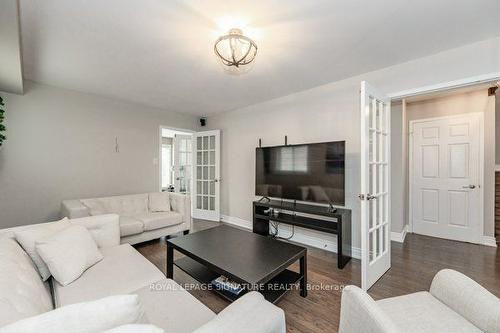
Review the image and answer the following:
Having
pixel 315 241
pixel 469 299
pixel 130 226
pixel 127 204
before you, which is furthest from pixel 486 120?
pixel 127 204

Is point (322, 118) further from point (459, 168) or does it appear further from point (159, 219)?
point (159, 219)

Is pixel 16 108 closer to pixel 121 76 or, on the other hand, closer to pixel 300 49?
pixel 121 76

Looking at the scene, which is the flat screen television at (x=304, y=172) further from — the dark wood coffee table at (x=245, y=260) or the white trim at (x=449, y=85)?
the dark wood coffee table at (x=245, y=260)

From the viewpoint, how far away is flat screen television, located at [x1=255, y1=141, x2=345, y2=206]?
9.13 feet

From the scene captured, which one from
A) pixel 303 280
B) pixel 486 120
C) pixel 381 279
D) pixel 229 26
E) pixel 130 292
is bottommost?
pixel 381 279

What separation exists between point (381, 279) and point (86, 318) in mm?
2548

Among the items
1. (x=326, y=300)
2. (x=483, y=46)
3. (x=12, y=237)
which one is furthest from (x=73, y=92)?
(x=483, y=46)

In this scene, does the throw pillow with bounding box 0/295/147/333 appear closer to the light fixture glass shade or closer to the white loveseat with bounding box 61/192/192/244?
the light fixture glass shade

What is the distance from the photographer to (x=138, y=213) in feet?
11.5

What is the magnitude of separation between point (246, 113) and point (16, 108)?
11.0 ft

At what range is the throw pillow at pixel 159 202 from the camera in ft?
12.0

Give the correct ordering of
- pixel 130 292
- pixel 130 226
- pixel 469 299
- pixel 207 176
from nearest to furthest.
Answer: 1. pixel 469 299
2. pixel 130 292
3. pixel 130 226
4. pixel 207 176

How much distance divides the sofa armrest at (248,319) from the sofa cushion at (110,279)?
818 mm

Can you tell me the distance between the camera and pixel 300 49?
7.16ft
